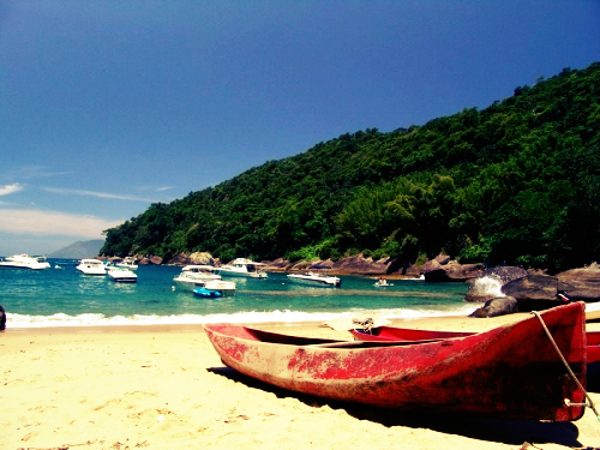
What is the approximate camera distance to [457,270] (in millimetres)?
52750

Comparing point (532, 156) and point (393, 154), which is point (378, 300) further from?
point (393, 154)

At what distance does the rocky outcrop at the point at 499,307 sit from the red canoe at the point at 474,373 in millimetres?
14833

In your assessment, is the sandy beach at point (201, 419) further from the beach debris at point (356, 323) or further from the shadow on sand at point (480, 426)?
the beach debris at point (356, 323)

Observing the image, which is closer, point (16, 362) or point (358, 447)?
point (358, 447)

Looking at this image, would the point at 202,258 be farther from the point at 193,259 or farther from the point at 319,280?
A: the point at 319,280

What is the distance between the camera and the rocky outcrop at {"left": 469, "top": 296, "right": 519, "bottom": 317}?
58.8 ft

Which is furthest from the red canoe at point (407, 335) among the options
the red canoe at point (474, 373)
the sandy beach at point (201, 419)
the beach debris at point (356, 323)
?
the red canoe at point (474, 373)

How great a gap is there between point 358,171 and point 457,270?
45.3 metres

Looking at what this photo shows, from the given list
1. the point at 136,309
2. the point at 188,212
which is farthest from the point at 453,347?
the point at 188,212

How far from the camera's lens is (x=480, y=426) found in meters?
4.57

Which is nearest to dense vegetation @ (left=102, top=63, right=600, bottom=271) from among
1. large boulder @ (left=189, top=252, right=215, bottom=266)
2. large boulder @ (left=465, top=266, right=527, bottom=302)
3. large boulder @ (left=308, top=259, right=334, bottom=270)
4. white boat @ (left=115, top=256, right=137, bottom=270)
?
large boulder @ (left=308, top=259, right=334, bottom=270)

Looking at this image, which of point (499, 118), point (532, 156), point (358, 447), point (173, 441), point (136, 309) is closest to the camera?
point (358, 447)

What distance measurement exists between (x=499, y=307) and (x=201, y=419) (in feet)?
54.9

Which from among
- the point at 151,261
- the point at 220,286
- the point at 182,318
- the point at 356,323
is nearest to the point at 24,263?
the point at 220,286
